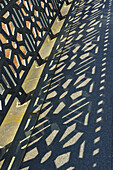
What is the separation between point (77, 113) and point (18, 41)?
250 centimetres

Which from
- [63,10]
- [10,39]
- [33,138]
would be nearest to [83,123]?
[33,138]

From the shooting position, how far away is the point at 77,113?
5.51 m

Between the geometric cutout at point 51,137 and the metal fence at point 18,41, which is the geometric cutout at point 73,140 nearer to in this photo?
the geometric cutout at point 51,137

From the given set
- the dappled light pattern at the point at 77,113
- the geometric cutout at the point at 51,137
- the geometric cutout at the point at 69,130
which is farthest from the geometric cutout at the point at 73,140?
the geometric cutout at the point at 51,137

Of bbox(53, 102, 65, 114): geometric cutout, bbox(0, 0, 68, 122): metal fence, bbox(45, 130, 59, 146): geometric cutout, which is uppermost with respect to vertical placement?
bbox(0, 0, 68, 122): metal fence

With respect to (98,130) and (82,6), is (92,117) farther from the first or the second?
(82,6)

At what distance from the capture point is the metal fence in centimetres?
513

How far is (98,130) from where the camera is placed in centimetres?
497

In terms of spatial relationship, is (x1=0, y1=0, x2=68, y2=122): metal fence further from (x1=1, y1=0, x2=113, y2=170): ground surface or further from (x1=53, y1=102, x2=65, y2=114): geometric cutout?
(x1=53, y1=102, x2=65, y2=114): geometric cutout

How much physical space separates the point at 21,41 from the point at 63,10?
16.8ft

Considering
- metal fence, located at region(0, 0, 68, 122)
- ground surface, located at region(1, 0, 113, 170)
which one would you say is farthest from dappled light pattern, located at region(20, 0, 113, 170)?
metal fence, located at region(0, 0, 68, 122)

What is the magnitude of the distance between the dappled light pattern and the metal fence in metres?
0.91

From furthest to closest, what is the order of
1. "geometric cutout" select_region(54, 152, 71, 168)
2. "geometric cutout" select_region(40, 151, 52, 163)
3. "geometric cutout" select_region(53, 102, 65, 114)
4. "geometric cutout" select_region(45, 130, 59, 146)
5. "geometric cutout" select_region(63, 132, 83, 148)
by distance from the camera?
"geometric cutout" select_region(53, 102, 65, 114) < "geometric cutout" select_region(45, 130, 59, 146) < "geometric cutout" select_region(63, 132, 83, 148) < "geometric cutout" select_region(40, 151, 52, 163) < "geometric cutout" select_region(54, 152, 71, 168)

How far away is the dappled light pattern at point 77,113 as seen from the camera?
15.2 ft
